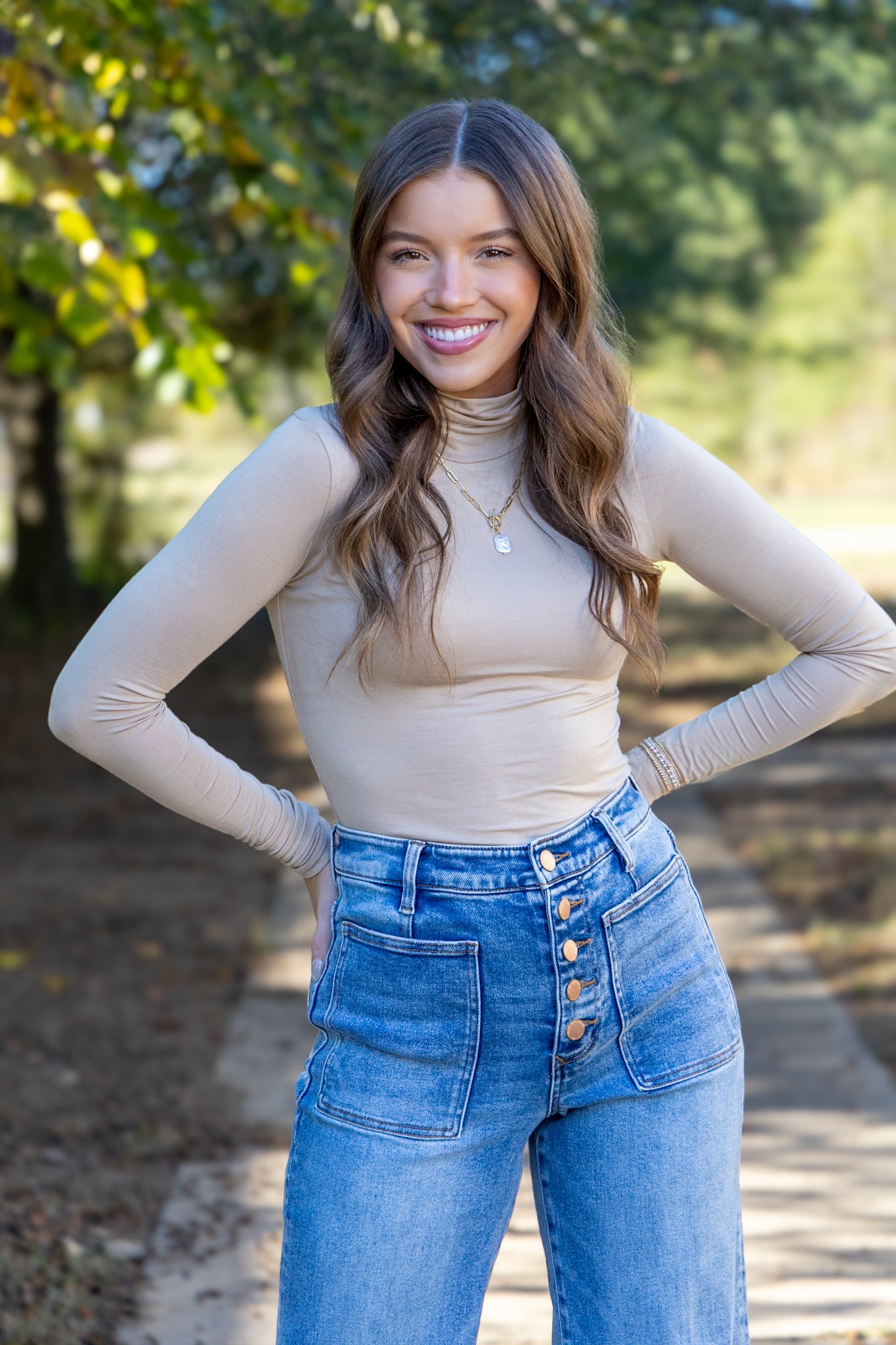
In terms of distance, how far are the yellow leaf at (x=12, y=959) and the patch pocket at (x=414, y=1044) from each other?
4364mm

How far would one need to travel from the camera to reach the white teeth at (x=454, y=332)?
177 cm

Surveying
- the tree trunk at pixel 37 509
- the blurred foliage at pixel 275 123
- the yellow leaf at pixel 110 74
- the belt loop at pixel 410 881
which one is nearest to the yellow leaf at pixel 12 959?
the blurred foliage at pixel 275 123

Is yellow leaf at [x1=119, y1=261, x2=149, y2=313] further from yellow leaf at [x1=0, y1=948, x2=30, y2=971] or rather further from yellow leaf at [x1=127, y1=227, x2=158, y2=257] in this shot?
yellow leaf at [x1=0, y1=948, x2=30, y2=971]

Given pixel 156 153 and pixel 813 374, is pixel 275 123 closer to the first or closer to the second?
pixel 156 153

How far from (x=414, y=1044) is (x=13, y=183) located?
2.58 metres

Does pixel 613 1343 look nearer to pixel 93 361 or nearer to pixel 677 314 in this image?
pixel 93 361

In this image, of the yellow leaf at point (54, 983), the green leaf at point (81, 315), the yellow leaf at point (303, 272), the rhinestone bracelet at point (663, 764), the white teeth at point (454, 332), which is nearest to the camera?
the white teeth at point (454, 332)

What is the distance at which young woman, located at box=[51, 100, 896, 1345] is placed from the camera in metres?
1.69

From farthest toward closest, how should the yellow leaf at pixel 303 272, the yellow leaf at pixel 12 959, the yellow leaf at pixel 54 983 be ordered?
the yellow leaf at pixel 12 959
the yellow leaf at pixel 54 983
the yellow leaf at pixel 303 272

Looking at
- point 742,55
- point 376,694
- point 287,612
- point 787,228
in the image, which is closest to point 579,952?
point 376,694

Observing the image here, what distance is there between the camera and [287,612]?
1.77 metres

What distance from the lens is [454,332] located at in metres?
1.77

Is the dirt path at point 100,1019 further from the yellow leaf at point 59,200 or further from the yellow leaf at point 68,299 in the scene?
the yellow leaf at point 59,200

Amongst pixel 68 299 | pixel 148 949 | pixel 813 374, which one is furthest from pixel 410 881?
pixel 813 374
